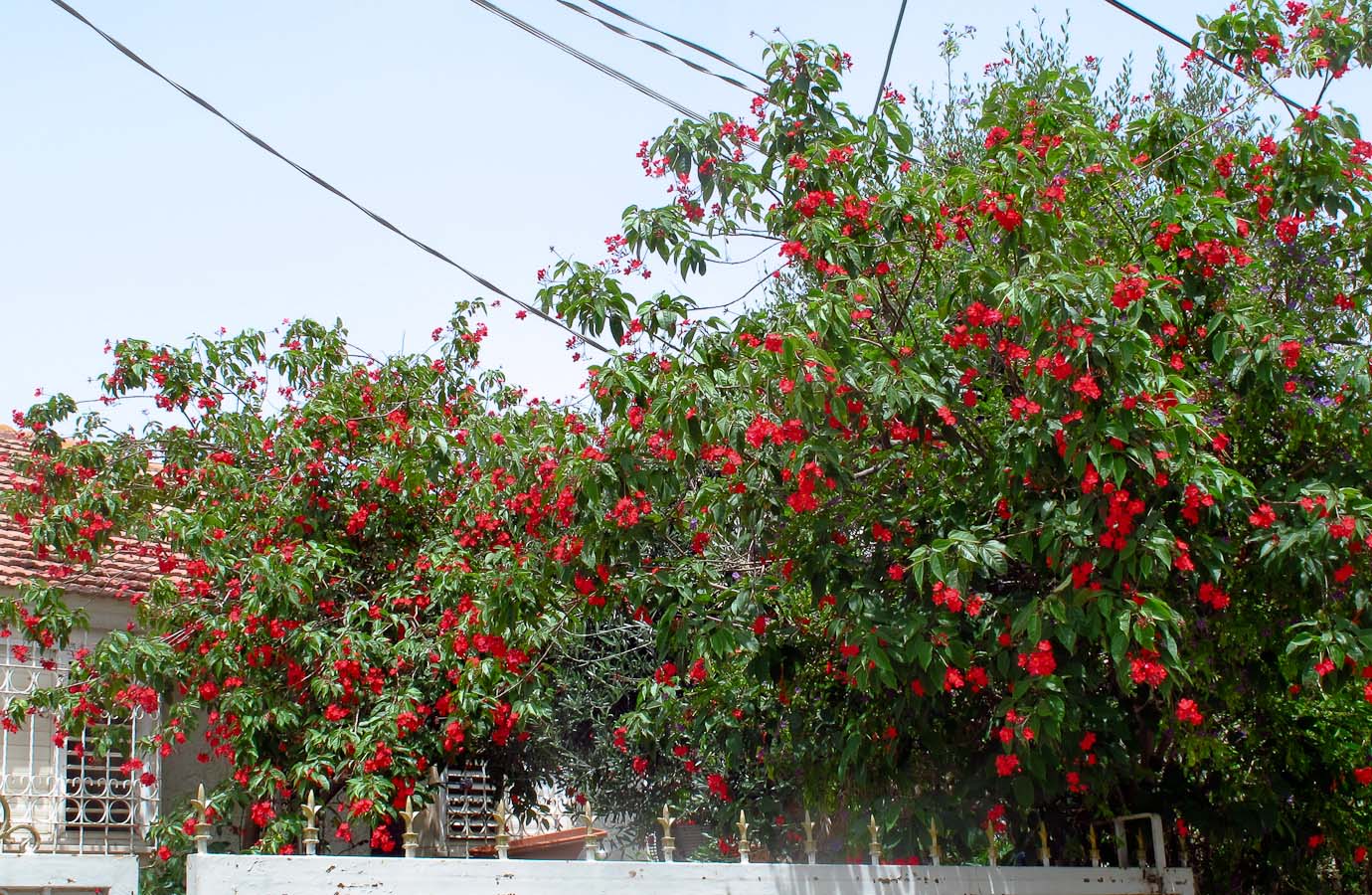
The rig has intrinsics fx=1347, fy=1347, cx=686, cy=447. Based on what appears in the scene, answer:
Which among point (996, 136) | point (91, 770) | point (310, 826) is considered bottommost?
point (310, 826)

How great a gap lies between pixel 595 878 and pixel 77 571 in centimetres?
732

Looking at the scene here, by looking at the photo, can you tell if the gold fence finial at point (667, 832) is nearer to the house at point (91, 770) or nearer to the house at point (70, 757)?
the house at point (91, 770)

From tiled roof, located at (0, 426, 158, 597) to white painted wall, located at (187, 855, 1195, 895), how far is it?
617 cm

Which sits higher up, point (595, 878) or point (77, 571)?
point (77, 571)

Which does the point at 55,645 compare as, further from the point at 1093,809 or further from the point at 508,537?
the point at 1093,809

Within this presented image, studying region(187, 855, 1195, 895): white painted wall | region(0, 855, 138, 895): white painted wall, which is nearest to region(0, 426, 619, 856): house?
region(187, 855, 1195, 895): white painted wall

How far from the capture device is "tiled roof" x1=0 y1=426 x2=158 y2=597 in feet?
32.6

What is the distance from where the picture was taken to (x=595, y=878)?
14.6ft

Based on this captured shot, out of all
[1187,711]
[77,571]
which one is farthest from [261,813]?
[1187,711]

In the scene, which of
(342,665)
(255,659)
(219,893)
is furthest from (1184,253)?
(255,659)

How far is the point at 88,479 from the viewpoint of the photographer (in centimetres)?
956

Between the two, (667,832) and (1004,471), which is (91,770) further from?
(1004,471)

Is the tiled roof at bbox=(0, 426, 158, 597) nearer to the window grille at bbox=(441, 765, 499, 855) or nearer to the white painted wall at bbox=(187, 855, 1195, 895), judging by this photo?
the window grille at bbox=(441, 765, 499, 855)

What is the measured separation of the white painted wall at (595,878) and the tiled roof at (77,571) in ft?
20.3
